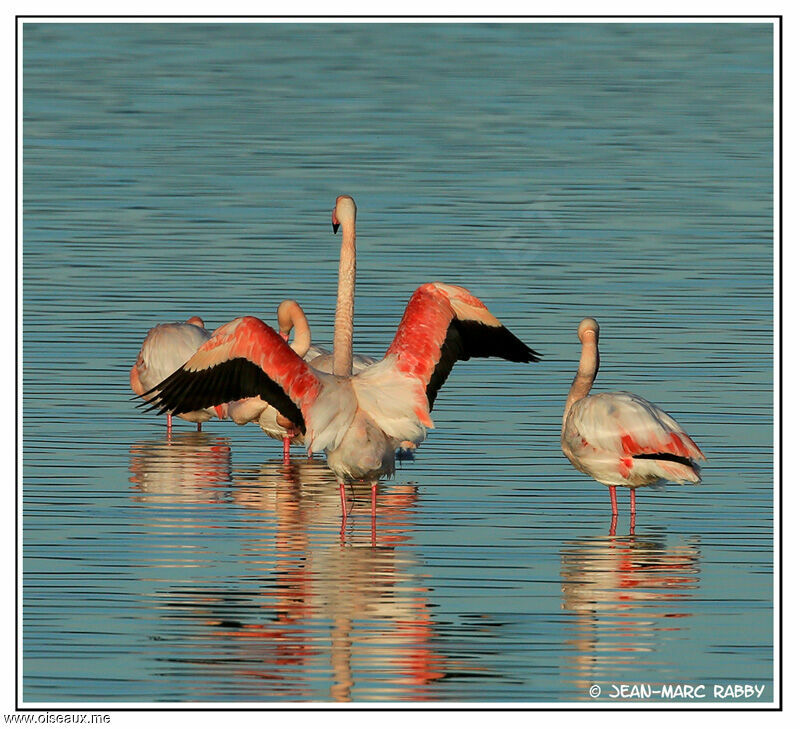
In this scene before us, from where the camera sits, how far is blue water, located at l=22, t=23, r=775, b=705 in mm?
9648

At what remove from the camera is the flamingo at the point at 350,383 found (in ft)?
37.6

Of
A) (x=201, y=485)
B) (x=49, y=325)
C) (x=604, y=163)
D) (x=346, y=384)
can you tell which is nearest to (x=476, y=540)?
(x=346, y=384)

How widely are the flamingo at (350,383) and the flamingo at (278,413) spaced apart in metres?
1.85

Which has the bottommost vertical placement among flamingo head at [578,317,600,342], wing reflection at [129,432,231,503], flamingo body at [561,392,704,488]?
wing reflection at [129,432,231,503]

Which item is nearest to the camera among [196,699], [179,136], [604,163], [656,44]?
[196,699]

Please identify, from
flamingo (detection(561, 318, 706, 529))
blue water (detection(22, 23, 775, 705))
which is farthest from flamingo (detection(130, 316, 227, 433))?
flamingo (detection(561, 318, 706, 529))

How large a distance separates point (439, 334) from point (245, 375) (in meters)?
1.27

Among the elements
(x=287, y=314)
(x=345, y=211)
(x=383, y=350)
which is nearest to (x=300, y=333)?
(x=287, y=314)

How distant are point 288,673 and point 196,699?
20.6 inches

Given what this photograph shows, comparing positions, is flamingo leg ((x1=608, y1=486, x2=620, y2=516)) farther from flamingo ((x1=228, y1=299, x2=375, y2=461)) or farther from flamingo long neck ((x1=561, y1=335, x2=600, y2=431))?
flamingo ((x1=228, y1=299, x2=375, y2=461))

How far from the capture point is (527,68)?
1459 inches

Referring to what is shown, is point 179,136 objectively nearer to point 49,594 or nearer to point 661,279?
point 661,279

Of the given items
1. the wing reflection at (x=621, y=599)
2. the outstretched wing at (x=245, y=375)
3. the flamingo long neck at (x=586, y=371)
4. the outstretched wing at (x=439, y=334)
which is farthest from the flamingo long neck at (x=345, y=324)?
the wing reflection at (x=621, y=599)

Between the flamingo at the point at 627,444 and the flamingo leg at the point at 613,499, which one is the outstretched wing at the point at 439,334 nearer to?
the flamingo at the point at 627,444
